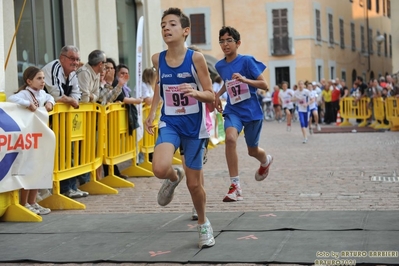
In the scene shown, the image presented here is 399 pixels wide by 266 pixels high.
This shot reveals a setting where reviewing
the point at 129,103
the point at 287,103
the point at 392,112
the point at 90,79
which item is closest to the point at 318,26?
the point at 287,103

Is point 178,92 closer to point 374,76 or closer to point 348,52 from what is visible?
point 348,52

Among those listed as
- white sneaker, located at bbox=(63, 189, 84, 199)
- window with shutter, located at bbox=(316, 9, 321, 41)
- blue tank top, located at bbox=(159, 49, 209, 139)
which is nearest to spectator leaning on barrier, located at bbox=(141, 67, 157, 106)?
white sneaker, located at bbox=(63, 189, 84, 199)

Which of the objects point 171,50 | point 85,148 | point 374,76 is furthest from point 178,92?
point 374,76

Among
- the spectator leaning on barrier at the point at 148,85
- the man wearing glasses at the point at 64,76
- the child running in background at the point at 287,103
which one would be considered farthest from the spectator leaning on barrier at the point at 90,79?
the child running in background at the point at 287,103

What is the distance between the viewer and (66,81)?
1184 centimetres

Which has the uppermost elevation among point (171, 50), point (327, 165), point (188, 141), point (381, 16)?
point (381, 16)

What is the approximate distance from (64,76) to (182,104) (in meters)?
4.25

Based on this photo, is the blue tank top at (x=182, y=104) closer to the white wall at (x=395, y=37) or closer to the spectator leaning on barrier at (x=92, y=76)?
the spectator leaning on barrier at (x=92, y=76)

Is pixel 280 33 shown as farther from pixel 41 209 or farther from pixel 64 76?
pixel 41 209

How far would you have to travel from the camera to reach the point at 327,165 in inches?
620

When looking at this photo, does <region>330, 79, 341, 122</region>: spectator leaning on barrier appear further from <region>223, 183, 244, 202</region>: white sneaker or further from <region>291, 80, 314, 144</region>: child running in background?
<region>223, 183, 244, 202</region>: white sneaker

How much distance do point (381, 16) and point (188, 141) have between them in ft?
214

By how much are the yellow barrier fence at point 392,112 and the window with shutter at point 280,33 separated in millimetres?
20247

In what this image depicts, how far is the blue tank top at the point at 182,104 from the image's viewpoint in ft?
26.2
